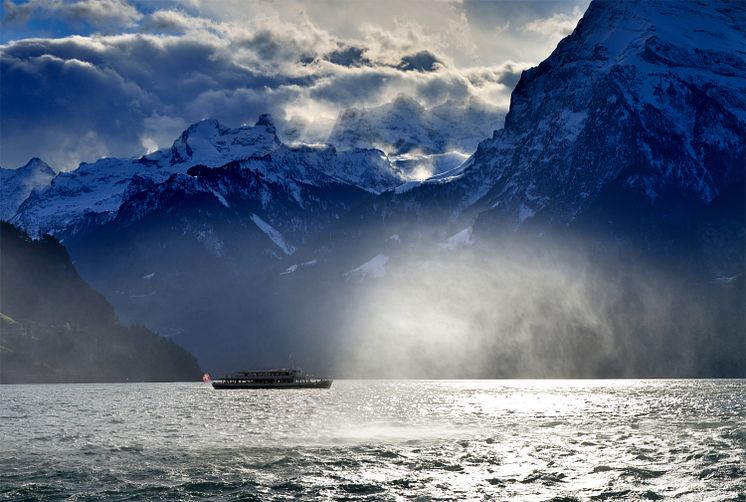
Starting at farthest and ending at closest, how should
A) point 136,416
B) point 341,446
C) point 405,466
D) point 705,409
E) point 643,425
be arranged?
point 705,409
point 136,416
point 643,425
point 341,446
point 405,466

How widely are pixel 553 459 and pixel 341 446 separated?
29.8 m

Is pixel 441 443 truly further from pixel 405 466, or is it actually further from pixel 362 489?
pixel 362 489

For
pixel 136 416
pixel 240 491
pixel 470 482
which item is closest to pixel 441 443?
pixel 470 482

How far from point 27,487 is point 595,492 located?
52.5 meters

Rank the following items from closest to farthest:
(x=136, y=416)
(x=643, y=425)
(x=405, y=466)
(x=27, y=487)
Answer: (x=27, y=487) < (x=405, y=466) < (x=643, y=425) < (x=136, y=416)

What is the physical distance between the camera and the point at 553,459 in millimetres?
100188

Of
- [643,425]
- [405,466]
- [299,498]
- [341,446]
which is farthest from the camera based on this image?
[643,425]

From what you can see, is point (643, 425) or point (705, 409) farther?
point (705, 409)

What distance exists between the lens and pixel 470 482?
84.9 meters

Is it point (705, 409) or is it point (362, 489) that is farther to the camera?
point (705, 409)

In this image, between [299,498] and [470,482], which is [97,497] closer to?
[299,498]

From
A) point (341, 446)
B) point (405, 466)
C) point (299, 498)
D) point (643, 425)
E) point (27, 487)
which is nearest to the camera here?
point (299, 498)

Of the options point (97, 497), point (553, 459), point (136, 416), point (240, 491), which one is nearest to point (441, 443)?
point (553, 459)

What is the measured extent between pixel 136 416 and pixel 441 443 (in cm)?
7829
